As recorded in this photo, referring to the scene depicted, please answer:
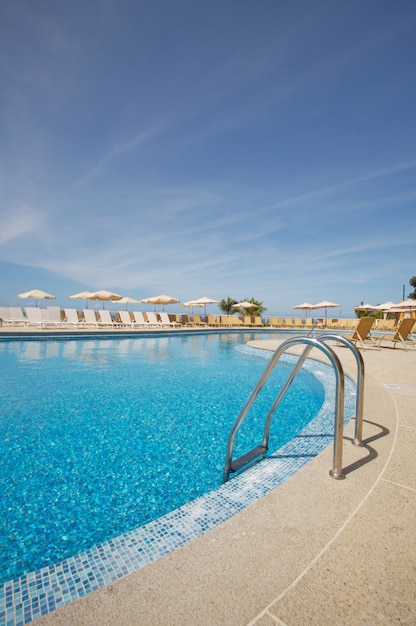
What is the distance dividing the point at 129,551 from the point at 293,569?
773 millimetres

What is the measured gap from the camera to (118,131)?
44.8 feet

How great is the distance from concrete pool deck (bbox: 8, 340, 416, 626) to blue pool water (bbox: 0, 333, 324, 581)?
1069 mm

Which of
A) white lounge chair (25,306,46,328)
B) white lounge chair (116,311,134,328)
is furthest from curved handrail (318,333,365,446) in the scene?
white lounge chair (116,311,134,328)

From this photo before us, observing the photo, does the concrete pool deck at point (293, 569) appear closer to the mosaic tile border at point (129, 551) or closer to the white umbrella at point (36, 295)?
the mosaic tile border at point (129, 551)

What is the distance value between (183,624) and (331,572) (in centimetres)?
62

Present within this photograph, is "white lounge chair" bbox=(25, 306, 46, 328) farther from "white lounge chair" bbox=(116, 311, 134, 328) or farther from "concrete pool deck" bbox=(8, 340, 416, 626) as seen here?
"concrete pool deck" bbox=(8, 340, 416, 626)

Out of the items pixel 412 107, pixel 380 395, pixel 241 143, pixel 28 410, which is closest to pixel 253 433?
pixel 380 395

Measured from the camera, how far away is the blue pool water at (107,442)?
6.78 ft

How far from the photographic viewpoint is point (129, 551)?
139cm

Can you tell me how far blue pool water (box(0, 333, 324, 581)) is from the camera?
2067 millimetres

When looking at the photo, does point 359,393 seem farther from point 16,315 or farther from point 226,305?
point 226,305

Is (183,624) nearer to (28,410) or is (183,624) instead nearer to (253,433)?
(253,433)

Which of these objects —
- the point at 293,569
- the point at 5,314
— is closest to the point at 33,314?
the point at 5,314

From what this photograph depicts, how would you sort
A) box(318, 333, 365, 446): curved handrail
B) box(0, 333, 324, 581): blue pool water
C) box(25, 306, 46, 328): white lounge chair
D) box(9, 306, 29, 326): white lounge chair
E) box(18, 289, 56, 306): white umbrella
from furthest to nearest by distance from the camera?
box(18, 289, 56, 306): white umbrella, box(9, 306, 29, 326): white lounge chair, box(25, 306, 46, 328): white lounge chair, box(318, 333, 365, 446): curved handrail, box(0, 333, 324, 581): blue pool water
